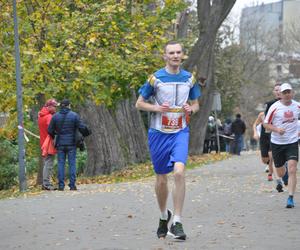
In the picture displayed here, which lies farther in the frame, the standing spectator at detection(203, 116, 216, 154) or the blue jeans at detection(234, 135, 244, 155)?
the standing spectator at detection(203, 116, 216, 154)

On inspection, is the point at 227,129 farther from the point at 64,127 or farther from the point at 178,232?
the point at 178,232

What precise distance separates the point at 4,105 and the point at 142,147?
38.6 feet

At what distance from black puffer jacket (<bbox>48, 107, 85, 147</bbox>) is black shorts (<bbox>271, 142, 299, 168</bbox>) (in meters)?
6.43

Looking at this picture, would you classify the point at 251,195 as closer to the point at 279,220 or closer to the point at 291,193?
the point at 291,193

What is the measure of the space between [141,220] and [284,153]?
2.53 meters

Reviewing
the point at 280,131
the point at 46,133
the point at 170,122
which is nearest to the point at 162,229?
the point at 170,122

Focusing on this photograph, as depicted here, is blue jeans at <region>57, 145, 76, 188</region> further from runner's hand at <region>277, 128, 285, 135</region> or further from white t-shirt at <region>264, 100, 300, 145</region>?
runner's hand at <region>277, 128, 285, 135</region>

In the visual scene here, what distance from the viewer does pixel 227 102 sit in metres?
60.2

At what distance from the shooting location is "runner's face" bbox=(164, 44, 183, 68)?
9.49 meters

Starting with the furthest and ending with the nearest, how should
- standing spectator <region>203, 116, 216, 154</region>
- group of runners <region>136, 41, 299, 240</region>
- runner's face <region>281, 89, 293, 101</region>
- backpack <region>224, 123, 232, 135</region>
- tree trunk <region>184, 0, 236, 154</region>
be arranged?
backpack <region>224, 123, 232, 135</region>
standing spectator <region>203, 116, 216, 154</region>
tree trunk <region>184, 0, 236, 154</region>
runner's face <region>281, 89, 293, 101</region>
group of runners <region>136, 41, 299, 240</region>

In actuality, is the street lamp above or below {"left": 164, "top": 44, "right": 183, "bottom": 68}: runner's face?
below

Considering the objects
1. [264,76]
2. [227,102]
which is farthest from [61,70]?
[264,76]

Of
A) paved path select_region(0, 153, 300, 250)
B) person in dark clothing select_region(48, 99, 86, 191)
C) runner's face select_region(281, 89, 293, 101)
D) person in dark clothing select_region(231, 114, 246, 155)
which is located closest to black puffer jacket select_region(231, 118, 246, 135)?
person in dark clothing select_region(231, 114, 246, 155)

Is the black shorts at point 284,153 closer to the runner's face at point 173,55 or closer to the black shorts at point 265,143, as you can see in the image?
the runner's face at point 173,55
